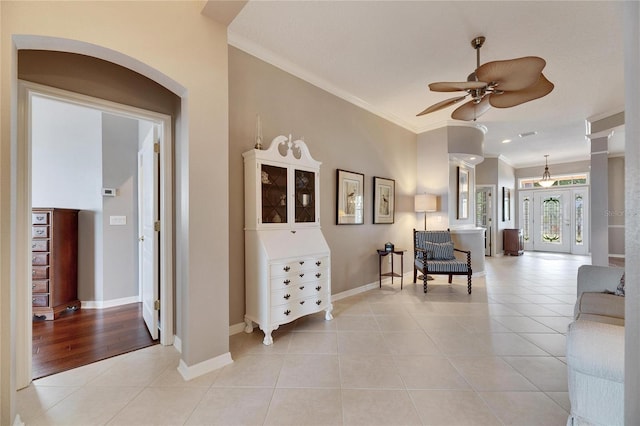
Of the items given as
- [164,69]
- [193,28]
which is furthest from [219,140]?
[193,28]

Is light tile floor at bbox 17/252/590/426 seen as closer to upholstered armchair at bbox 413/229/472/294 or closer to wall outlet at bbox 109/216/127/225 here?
upholstered armchair at bbox 413/229/472/294

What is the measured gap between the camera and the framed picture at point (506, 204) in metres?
7.71

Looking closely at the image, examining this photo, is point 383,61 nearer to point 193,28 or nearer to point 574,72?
point 193,28

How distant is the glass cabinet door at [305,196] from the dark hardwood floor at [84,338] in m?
1.85

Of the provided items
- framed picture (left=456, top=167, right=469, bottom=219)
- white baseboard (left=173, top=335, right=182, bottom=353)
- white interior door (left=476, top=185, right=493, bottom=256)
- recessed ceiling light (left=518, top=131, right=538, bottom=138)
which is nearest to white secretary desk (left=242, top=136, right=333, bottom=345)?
white baseboard (left=173, top=335, right=182, bottom=353)

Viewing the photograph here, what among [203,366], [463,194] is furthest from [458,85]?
[463,194]

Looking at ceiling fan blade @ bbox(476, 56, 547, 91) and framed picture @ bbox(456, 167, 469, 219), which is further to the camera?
framed picture @ bbox(456, 167, 469, 219)

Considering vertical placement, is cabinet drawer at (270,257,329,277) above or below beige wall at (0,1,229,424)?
below

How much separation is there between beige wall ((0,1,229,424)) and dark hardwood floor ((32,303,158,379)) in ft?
2.47

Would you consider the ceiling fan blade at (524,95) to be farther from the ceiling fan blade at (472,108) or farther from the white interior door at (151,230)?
the white interior door at (151,230)

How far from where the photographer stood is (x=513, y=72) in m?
1.91

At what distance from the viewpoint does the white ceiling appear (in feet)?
7.07

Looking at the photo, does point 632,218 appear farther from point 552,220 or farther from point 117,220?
point 552,220

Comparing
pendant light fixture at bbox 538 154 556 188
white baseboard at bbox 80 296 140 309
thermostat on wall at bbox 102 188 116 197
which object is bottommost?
white baseboard at bbox 80 296 140 309
